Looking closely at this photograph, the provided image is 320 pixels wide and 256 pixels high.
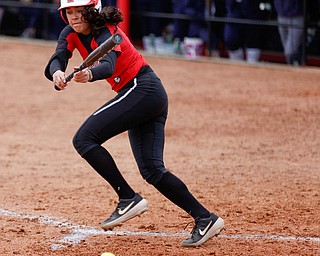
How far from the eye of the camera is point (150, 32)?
15.3 m

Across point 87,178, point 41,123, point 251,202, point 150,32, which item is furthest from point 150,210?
point 150,32

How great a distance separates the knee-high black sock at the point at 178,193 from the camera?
5180 mm

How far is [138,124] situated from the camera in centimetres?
525

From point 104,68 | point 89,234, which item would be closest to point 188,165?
point 89,234

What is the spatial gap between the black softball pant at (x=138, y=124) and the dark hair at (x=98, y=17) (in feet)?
1.27

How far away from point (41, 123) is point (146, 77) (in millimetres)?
4917

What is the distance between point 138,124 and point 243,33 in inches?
344

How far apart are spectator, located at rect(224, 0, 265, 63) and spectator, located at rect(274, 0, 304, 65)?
0.41 meters

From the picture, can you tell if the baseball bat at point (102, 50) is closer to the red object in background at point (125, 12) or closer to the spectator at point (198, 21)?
the spectator at point (198, 21)

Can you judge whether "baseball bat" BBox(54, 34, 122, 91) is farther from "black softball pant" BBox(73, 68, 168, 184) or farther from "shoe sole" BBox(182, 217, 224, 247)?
"shoe sole" BBox(182, 217, 224, 247)

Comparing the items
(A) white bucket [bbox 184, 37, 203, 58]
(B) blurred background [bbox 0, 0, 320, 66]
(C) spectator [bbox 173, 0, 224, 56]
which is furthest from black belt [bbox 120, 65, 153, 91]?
(A) white bucket [bbox 184, 37, 203, 58]

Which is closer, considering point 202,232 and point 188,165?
point 202,232

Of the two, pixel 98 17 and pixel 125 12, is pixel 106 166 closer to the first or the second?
pixel 98 17

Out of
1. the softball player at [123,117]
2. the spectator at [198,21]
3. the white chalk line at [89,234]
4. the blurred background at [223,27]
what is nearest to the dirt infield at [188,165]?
the white chalk line at [89,234]
